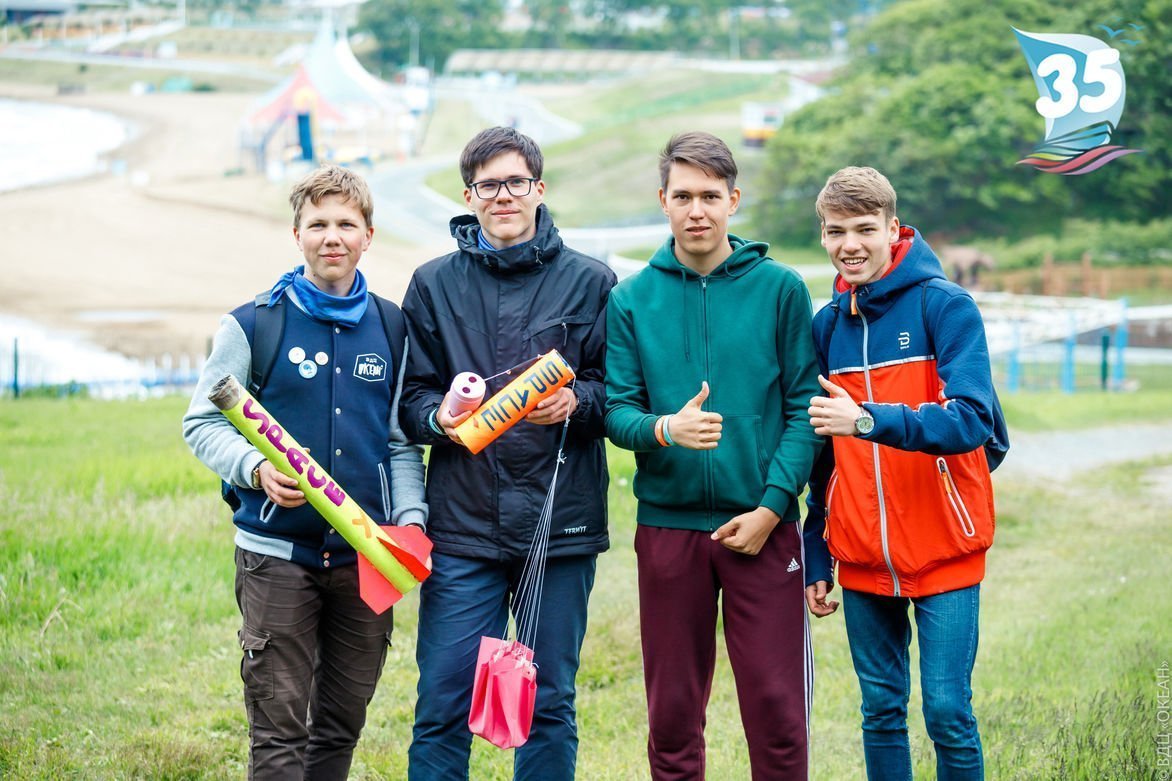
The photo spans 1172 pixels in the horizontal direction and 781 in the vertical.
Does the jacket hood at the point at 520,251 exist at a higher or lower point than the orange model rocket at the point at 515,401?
higher

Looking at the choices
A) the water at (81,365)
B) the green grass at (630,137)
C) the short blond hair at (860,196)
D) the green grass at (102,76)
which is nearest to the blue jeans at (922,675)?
the short blond hair at (860,196)

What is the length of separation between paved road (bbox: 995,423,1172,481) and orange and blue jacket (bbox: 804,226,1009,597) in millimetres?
9386

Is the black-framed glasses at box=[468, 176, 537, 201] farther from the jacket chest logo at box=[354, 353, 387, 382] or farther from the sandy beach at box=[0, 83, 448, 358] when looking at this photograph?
the sandy beach at box=[0, 83, 448, 358]

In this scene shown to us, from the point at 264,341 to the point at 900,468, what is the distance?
183cm

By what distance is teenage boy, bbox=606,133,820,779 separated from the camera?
3699 millimetres

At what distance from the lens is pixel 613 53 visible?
64000 mm

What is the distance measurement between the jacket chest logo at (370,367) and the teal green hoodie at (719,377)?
66cm

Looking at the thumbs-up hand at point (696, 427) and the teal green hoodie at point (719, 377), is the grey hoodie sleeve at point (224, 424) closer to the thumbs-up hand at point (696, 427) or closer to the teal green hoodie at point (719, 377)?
the teal green hoodie at point (719, 377)

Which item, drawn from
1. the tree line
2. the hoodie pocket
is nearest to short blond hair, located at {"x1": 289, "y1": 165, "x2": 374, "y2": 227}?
the hoodie pocket

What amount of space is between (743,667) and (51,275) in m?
37.9

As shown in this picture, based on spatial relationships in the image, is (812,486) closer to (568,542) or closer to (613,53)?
(568,542)

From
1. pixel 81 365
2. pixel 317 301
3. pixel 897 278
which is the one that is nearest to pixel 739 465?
pixel 897 278

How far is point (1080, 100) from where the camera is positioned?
5.57 meters

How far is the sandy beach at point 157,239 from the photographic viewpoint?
35.0 metres
